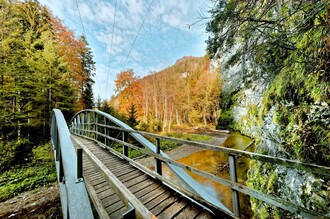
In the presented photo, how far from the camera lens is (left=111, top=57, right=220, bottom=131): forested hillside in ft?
61.5

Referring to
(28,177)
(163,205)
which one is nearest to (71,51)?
(28,177)

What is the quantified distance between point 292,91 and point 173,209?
243 cm

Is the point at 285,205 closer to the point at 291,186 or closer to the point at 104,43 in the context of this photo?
the point at 291,186

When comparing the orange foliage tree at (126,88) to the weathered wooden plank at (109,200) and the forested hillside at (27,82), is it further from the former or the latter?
the weathered wooden plank at (109,200)

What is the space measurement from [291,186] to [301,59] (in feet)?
5.69

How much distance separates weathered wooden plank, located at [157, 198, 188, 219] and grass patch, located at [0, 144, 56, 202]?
5073mm

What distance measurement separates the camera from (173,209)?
5.92ft

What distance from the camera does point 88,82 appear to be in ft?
50.4

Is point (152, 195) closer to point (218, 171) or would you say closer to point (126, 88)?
point (218, 171)

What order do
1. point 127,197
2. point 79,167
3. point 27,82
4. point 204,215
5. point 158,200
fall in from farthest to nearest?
1. point 27,82
2. point 158,200
3. point 204,215
4. point 79,167
5. point 127,197

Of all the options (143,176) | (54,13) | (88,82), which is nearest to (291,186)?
(143,176)

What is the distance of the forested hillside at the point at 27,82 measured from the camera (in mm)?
6312

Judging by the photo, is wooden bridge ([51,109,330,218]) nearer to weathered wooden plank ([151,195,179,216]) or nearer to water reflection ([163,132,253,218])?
weathered wooden plank ([151,195,179,216])

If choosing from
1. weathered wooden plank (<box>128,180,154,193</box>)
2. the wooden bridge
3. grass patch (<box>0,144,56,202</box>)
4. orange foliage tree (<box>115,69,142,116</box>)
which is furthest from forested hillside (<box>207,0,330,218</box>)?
orange foliage tree (<box>115,69,142,116</box>)
